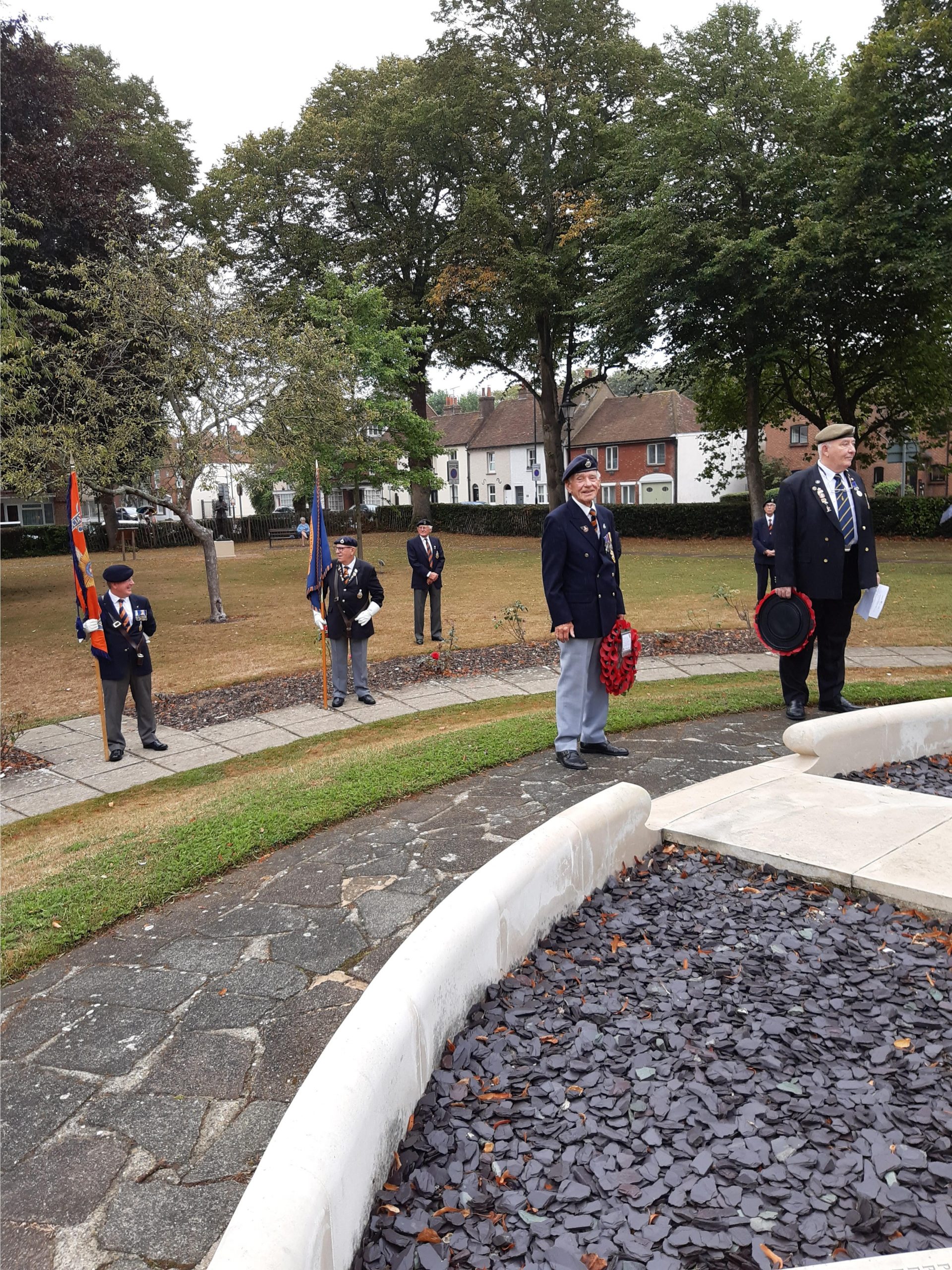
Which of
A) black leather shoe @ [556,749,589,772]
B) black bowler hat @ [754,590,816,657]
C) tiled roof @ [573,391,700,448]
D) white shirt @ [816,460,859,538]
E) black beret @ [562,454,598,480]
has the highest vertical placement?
tiled roof @ [573,391,700,448]

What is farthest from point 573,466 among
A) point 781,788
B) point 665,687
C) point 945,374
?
point 945,374

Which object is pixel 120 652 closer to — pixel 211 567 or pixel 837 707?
pixel 837 707

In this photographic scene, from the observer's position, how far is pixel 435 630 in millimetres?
13883

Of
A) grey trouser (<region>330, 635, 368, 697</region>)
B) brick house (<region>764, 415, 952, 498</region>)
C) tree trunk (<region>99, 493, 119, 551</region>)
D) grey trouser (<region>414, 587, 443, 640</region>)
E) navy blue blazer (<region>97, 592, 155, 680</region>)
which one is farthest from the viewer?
brick house (<region>764, 415, 952, 498</region>)

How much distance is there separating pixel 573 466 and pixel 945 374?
30550 mm

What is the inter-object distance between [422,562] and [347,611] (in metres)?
3.48

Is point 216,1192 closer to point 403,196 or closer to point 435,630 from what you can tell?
point 435,630

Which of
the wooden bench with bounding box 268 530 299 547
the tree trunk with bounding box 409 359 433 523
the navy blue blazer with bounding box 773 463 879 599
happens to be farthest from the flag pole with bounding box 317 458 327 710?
the wooden bench with bounding box 268 530 299 547

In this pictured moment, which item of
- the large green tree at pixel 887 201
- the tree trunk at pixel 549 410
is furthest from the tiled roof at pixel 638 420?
the large green tree at pixel 887 201

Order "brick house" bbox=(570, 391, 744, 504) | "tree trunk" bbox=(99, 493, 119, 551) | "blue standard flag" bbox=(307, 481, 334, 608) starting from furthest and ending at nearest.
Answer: "brick house" bbox=(570, 391, 744, 504) → "tree trunk" bbox=(99, 493, 119, 551) → "blue standard flag" bbox=(307, 481, 334, 608)

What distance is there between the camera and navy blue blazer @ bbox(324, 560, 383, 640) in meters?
9.90

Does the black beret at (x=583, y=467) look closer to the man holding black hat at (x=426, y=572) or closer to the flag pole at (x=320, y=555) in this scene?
the flag pole at (x=320, y=555)

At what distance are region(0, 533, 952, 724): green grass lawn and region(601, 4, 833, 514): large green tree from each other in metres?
7.80

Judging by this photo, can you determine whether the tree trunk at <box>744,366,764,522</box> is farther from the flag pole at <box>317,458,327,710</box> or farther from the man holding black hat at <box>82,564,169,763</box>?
the man holding black hat at <box>82,564,169,763</box>
